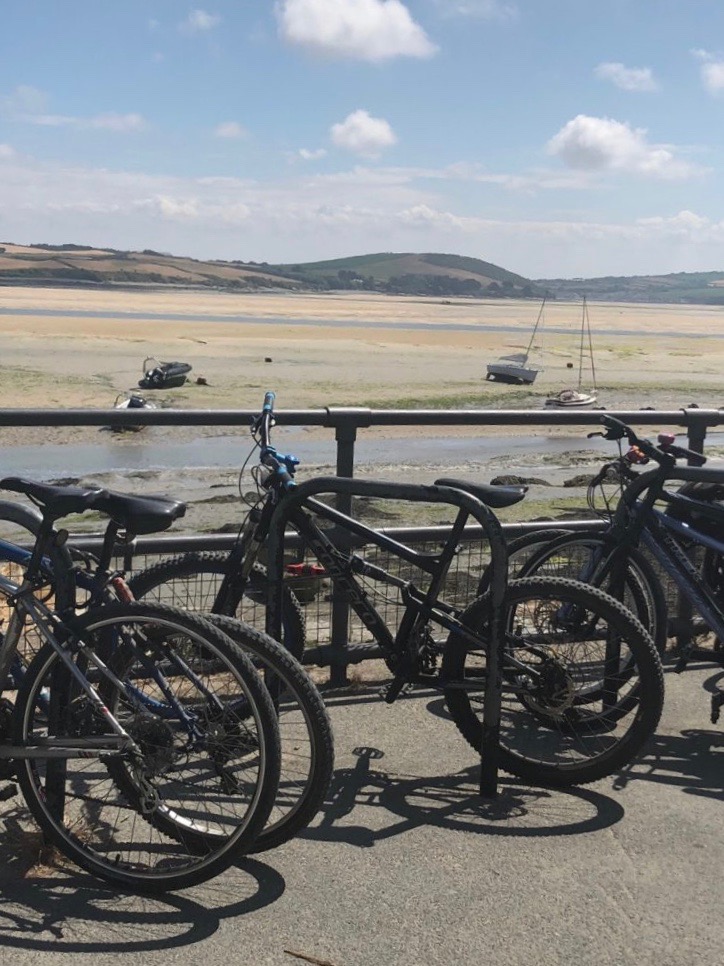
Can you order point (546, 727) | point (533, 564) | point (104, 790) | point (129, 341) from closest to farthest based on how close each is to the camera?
1. point (104, 790)
2. point (546, 727)
3. point (533, 564)
4. point (129, 341)

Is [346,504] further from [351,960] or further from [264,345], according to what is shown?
[264,345]

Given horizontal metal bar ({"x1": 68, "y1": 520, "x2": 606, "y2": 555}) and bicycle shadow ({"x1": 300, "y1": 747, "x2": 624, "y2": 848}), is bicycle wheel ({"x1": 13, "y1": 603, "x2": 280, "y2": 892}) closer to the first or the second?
bicycle shadow ({"x1": 300, "y1": 747, "x2": 624, "y2": 848})

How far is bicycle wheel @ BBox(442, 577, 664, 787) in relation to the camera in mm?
3994

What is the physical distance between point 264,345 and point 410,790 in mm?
48486

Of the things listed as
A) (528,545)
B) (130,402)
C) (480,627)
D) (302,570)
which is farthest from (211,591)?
(130,402)

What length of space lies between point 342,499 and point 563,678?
1369 millimetres

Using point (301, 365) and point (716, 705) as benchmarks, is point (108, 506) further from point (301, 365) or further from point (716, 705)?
point (301, 365)

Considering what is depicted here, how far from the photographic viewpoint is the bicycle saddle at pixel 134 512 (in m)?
3.34

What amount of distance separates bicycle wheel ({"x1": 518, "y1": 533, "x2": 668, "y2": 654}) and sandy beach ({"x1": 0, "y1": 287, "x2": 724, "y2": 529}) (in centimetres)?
742

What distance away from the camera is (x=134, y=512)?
334cm

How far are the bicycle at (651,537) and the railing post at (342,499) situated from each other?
2.88 ft

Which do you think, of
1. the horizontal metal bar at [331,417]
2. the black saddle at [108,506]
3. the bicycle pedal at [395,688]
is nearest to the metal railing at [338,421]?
the horizontal metal bar at [331,417]

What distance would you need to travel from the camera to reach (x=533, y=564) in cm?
476

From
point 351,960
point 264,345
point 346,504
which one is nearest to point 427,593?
point 346,504
